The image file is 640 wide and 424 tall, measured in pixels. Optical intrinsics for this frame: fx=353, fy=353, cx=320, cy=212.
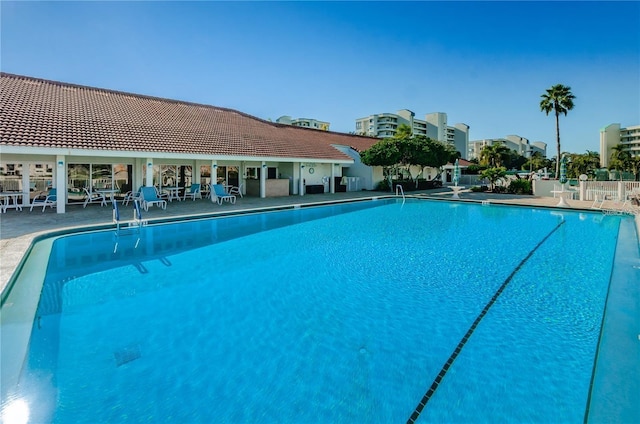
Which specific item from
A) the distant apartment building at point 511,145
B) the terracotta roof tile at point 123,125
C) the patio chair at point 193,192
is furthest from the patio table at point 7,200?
the distant apartment building at point 511,145

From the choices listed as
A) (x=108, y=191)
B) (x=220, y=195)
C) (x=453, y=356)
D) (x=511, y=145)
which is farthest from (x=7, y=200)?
(x=511, y=145)

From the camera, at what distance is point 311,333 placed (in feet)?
15.7

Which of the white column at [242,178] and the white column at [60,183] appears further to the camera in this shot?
the white column at [242,178]

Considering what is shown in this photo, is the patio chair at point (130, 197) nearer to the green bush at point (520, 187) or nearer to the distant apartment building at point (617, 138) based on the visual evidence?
the green bush at point (520, 187)

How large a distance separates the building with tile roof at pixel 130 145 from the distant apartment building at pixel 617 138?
109156mm

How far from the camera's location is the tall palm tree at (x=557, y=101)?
3497 cm

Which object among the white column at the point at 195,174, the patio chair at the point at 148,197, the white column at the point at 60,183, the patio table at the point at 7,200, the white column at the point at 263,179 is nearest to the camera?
the white column at the point at 60,183

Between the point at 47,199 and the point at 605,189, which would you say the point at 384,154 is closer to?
the point at 605,189

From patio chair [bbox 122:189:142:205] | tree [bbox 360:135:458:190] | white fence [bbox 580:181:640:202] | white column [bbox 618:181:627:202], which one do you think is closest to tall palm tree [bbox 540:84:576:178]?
tree [bbox 360:135:458:190]

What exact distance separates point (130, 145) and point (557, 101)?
38.8m

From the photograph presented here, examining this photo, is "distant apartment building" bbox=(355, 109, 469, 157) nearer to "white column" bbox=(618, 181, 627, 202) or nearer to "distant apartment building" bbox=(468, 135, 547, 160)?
"distant apartment building" bbox=(468, 135, 547, 160)

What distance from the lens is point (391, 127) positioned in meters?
105

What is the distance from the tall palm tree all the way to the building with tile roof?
24.6m

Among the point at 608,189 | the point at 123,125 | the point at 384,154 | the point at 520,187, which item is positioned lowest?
the point at 608,189
